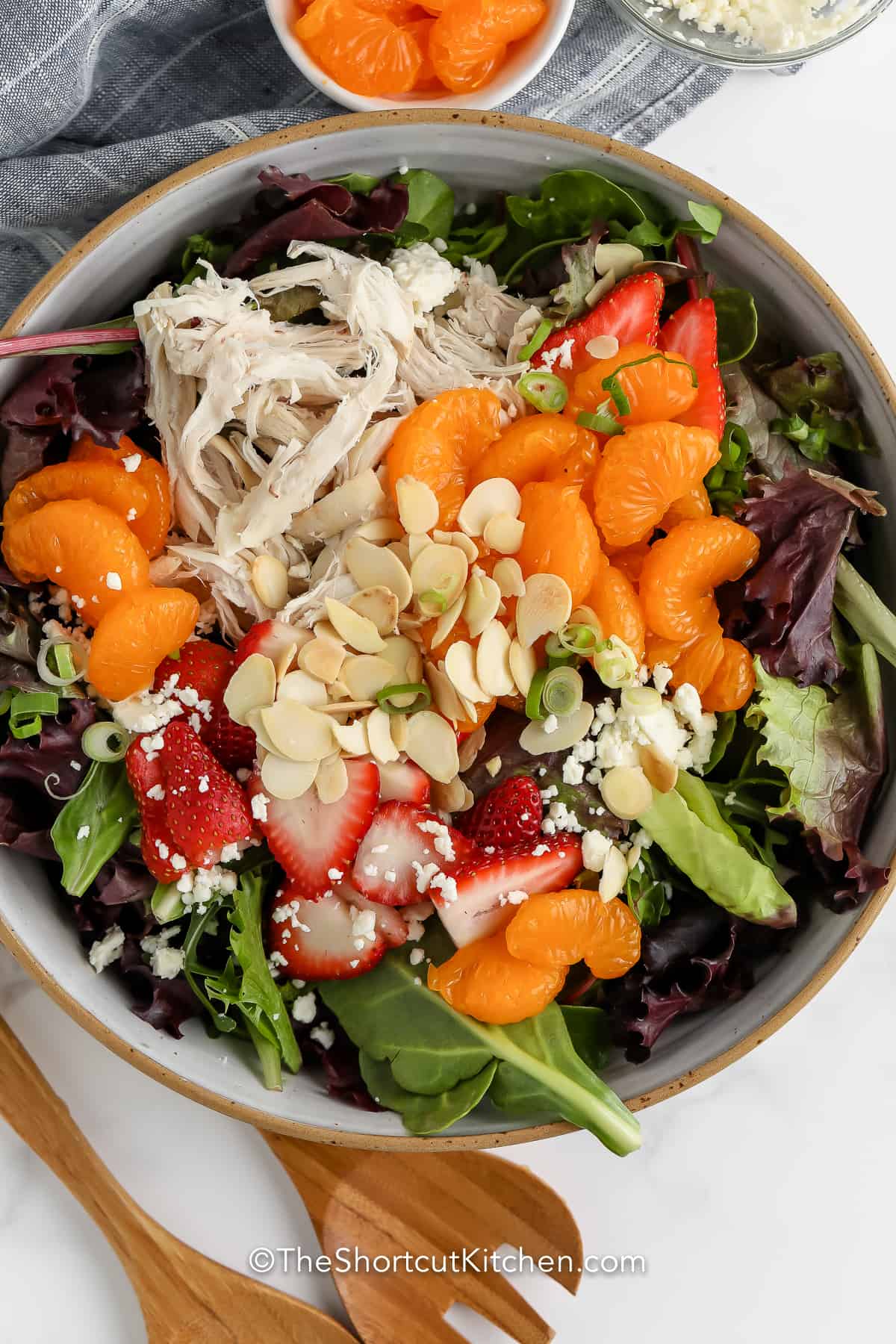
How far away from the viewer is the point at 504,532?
162cm

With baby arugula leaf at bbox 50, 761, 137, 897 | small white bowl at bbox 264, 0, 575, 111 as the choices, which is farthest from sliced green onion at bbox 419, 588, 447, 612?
small white bowl at bbox 264, 0, 575, 111

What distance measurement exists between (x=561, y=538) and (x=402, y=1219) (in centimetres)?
126

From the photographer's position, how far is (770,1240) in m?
2.15

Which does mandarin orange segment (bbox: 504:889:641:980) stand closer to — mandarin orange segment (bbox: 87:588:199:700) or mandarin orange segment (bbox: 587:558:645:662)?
mandarin orange segment (bbox: 587:558:645:662)

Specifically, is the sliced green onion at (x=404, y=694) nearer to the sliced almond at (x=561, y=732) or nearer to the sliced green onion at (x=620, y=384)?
the sliced almond at (x=561, y=732)

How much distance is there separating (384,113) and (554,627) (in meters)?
0.81

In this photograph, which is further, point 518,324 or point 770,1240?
point 770,1240

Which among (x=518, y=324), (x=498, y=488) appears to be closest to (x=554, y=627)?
(x=498, y=488)

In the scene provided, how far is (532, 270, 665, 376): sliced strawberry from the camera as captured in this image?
1.70 meters

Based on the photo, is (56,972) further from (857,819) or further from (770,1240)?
(770,1240)

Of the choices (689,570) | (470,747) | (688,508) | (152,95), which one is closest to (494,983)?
(470,747)

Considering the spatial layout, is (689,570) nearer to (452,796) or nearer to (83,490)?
(452,796)

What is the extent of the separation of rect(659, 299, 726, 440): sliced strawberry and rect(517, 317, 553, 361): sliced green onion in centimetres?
19

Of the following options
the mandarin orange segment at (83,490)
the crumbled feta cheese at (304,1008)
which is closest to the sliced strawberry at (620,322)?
the mandarin orange segment at (83,490)
